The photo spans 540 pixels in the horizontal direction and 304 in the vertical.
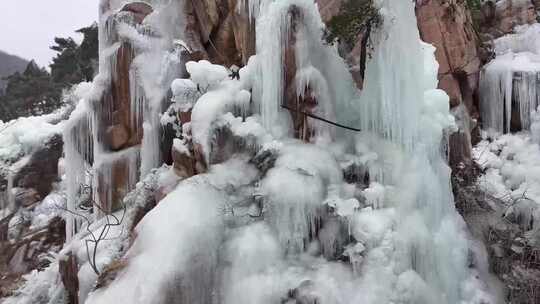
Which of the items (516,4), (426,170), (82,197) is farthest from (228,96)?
(516,4)

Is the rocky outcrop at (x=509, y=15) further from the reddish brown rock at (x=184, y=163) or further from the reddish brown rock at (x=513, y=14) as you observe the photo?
the reddish brown rock at (x=184, y=163)

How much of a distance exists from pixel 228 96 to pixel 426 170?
2.76m

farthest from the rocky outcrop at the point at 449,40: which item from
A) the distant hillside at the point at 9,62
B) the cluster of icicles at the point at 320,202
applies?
the distant hillside at the point at 9,62

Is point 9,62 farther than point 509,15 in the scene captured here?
Yes

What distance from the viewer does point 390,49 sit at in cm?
639

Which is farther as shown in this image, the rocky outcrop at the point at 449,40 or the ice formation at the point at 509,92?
the ice formation at the point at 509,92

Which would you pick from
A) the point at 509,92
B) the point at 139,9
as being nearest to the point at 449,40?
the point at 509,92

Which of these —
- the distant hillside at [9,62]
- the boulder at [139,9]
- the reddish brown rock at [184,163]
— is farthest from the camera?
the distant hillside at [9,62]

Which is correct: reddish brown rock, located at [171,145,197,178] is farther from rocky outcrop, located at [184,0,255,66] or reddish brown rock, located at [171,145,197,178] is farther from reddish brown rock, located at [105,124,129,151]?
rocky outcrop, located at [184,0,255,66]

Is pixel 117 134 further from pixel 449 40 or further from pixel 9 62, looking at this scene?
pixel 9 62

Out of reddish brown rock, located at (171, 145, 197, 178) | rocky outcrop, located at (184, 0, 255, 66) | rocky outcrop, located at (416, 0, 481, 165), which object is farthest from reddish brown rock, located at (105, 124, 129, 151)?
rocky outcrop, located at (416, 0, 481, 165)

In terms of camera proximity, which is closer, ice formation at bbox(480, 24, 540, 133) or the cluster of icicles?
the cluster of icicles

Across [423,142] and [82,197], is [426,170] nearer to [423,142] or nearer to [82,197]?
[423,142]

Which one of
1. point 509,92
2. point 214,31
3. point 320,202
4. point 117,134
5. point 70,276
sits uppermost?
point 214,31
